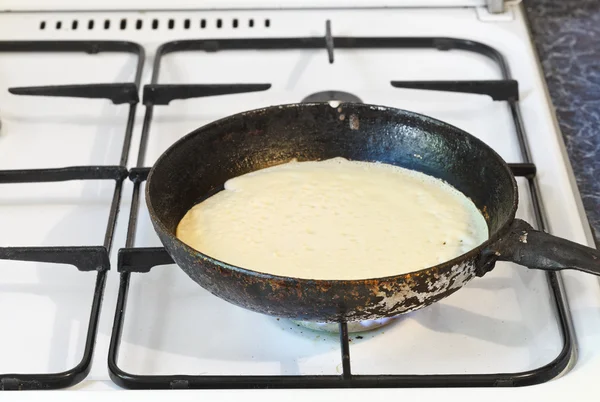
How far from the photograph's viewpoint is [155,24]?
911 millimetres

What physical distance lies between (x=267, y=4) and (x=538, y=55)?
34 centimetres

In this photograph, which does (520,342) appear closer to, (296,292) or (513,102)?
(296,292)

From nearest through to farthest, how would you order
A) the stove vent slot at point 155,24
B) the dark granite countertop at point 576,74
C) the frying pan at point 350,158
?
the frying pan at point 350,158
the dark granite countertop at point 576,74
the stove vent slot at point 155,24

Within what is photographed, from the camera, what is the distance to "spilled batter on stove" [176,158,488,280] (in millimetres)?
551

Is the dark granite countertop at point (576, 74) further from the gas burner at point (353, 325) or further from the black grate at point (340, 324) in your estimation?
the gas burner at point (353, 325)

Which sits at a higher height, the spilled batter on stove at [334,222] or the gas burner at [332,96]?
the spilled batter on stove at [334,222]

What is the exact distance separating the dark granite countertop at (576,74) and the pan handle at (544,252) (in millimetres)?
145

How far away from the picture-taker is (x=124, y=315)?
57 cm

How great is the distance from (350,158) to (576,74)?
1.14 feet

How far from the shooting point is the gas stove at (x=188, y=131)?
0.53 meters

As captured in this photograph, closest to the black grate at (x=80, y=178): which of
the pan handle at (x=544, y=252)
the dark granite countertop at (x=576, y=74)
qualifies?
the pan handle at (x=544, y=252)

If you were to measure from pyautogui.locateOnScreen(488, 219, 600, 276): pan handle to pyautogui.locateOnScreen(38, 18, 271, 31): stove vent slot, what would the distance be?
0.51 meters

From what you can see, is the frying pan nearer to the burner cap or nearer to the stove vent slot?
the burner cap

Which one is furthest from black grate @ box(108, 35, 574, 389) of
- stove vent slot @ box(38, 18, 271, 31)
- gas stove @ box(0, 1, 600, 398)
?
stove vent slot @ box(38, 18, 271, 31)
